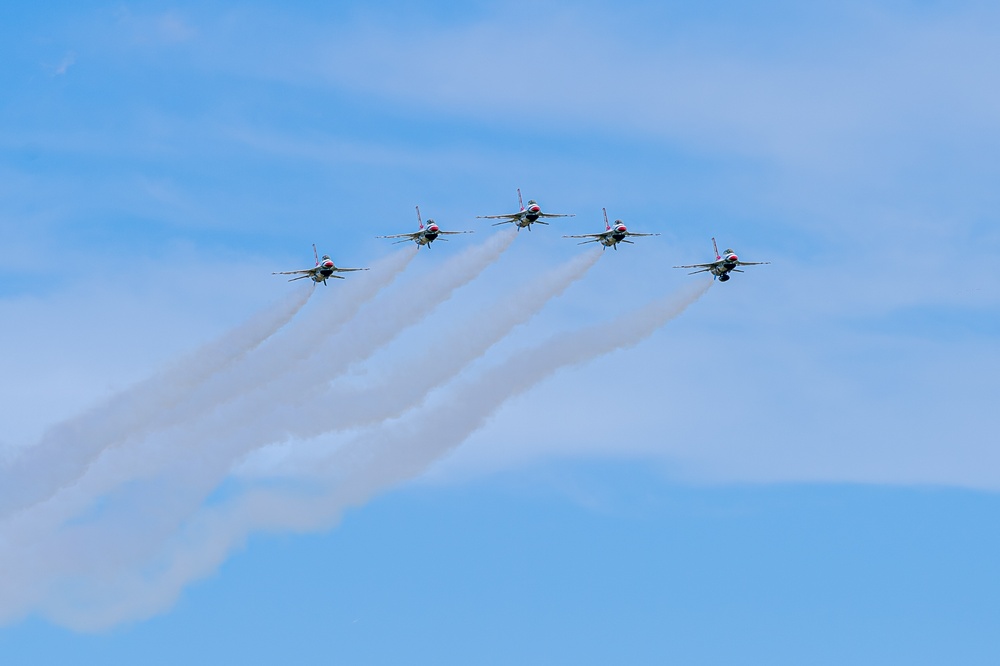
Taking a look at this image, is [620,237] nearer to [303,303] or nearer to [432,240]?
[432,240]

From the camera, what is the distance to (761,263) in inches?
3666

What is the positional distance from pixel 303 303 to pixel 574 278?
67.8ft

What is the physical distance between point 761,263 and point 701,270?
4608 millimetres

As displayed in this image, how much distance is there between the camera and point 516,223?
9331 cm

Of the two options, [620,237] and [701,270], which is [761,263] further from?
[620,237]

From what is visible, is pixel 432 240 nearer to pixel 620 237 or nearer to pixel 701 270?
pixel 620 237

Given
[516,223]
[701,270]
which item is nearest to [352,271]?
[516,223]

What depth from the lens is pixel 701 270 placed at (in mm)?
94500

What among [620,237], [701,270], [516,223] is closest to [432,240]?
[516,223]

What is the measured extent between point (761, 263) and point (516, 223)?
19.0 metres

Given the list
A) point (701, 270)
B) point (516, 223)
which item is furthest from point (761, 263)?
point (516, 223)

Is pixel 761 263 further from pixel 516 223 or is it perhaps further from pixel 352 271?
pixel 352 271

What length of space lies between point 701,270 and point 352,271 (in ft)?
88.8

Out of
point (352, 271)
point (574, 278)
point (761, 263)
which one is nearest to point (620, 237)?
point (574, 278)
